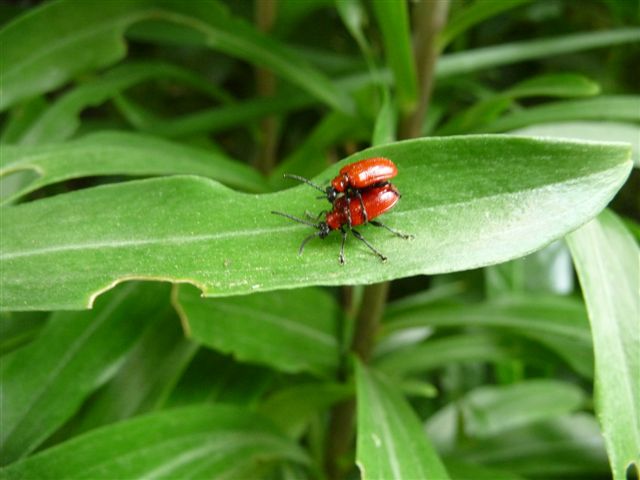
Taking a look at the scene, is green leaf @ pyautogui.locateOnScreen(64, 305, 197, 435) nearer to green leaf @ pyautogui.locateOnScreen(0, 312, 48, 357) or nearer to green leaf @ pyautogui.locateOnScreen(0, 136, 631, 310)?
green leaf @ pyautogui.locateOnScreen(0, 312, 48, 357)

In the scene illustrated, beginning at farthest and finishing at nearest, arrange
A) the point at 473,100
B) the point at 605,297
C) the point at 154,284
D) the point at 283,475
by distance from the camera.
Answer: the point at 473,100 → the point at 283,475 → the point at 154,284 → the point at 605,297

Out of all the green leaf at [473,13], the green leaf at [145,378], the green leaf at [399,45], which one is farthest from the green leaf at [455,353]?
the green leaf at [473,13]

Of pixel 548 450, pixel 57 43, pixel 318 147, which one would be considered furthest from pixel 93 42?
pixel 548 450

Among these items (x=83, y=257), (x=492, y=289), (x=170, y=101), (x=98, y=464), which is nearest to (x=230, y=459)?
(x=98, y=464)

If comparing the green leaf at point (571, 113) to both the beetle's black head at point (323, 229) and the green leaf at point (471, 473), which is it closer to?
the beetle's black head at point (323, 229)

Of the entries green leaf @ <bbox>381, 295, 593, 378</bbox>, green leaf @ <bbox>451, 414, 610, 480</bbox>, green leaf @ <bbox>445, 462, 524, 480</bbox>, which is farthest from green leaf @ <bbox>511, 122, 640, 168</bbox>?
green leaf @ <bbox>451, 414, 610, 480</bbox>

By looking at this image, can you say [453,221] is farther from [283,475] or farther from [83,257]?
[283,475]
